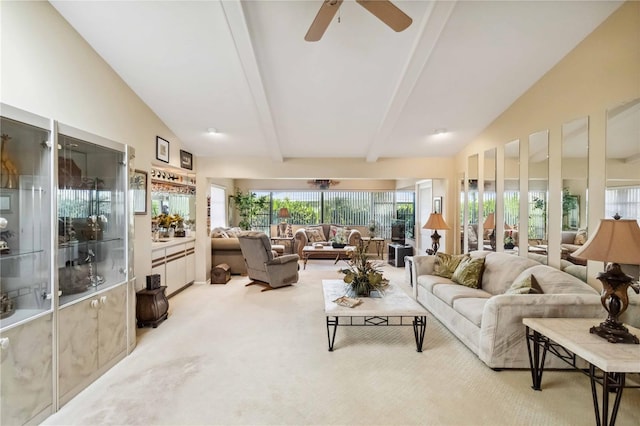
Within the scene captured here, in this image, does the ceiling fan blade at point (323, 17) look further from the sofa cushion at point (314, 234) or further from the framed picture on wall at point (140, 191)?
the sofa cushion at point (314, 234)

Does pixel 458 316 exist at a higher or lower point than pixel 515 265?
lower

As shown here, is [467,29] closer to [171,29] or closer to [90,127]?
[171,29]

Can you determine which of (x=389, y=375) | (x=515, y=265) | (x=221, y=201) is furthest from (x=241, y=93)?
(x=221, y=201)

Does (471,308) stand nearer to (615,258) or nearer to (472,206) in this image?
(615,258)

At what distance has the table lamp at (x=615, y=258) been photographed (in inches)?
73.9

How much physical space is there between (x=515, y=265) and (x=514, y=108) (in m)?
2.09

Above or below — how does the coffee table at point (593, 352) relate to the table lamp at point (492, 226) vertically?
below

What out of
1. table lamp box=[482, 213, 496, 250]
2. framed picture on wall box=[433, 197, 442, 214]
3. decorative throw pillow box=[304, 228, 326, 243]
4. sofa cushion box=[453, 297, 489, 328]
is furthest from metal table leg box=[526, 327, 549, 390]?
decorative throw pillow box=[304, 228, 326, 243]

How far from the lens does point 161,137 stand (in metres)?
4.49

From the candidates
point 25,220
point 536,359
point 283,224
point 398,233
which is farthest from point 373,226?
point 25,220

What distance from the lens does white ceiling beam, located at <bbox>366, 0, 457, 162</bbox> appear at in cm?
263

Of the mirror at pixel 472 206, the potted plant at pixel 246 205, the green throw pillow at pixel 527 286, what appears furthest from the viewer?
the potted plant at pixel 246 205

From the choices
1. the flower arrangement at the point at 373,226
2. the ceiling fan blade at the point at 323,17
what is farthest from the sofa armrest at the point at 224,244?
the ceiling fan blade at the point at 323,17

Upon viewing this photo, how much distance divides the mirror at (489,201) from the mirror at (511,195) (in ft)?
0.85
